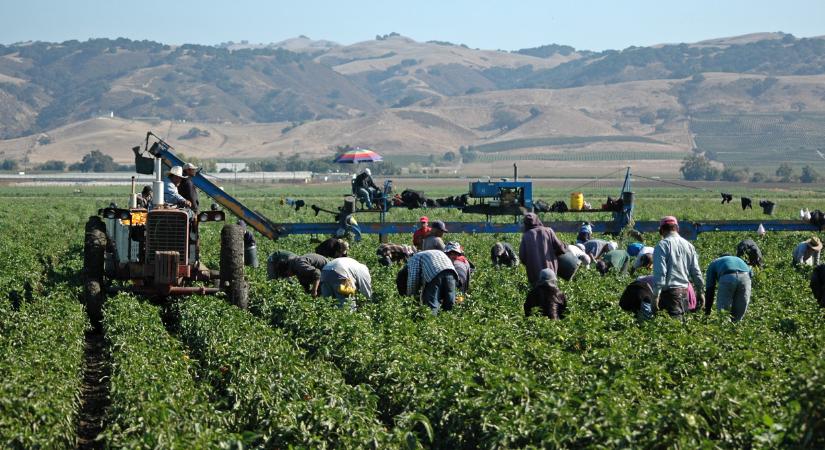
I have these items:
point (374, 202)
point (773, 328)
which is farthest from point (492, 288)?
point (374, 202)

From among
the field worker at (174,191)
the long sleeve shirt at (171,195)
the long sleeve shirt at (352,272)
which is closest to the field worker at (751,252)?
the long sleeve shirt at (352,272)

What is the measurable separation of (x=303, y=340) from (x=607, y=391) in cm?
472

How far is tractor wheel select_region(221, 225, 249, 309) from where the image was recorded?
17406 mm

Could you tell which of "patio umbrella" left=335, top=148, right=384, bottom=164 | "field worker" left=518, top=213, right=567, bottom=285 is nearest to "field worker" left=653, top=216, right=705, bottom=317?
"field worker" left=518, top=213, right=567, bottom=285

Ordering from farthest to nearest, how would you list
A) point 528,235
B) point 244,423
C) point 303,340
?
point 528,235 < point 303,340 < point 244,423

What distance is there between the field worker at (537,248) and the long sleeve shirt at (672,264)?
2146 mm

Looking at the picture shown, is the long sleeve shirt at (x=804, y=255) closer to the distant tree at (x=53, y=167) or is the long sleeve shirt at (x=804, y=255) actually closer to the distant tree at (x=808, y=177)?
the distant tree at (x=808, y=177)

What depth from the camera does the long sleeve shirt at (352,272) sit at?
16.1m

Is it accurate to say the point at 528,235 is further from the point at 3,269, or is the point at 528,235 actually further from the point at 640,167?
the point at 640,167

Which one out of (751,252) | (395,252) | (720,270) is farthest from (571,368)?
(751,252)

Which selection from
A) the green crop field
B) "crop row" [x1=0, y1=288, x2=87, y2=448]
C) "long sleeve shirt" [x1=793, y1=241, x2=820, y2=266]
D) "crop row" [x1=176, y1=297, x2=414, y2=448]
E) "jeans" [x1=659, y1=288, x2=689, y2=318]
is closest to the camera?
"crop row" [x1=176, y1=297, x2=414, y2=448]

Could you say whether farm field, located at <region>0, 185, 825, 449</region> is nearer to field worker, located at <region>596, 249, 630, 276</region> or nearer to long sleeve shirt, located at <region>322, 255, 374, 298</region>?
long sleeve shirt, located at <region>322, 255, 374, 298</region>

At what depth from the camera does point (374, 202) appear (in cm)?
2609

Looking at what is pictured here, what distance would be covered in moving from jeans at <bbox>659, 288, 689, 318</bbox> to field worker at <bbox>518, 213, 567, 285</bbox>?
2.04 metres
